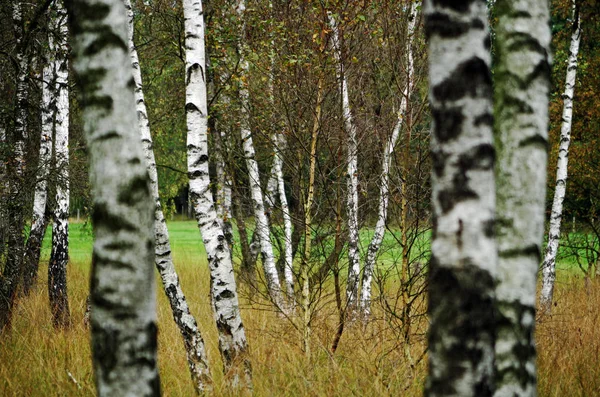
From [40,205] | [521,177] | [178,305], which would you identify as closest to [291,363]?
[178,305]

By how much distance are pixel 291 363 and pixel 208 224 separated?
1567 millimetres

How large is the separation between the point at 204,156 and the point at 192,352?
1739mm

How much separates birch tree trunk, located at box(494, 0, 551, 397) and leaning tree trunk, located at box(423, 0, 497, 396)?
23.2 inches

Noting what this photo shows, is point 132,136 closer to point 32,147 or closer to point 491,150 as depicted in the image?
Result: point 491,150

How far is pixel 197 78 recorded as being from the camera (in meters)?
5.39

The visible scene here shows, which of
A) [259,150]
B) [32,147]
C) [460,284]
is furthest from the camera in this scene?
[259,150]

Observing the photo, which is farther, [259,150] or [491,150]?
[259,150]

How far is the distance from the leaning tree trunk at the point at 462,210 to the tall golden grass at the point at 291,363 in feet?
8.87

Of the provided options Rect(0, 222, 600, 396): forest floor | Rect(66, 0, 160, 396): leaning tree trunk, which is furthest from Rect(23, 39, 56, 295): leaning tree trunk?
Rect(66, 0, 160, 396): leaning tree trunk

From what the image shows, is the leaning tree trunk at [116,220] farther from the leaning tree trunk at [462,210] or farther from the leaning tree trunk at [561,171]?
the leaning tree trunk at [561,171]

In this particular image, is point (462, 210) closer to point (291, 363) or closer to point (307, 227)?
point (291, 363)

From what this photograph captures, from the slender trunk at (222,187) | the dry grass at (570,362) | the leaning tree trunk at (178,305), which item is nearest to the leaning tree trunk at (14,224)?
the leaning tree trunk at (178,305)

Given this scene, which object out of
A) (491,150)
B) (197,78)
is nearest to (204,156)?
(197,78)

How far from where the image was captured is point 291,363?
18.8 feet
